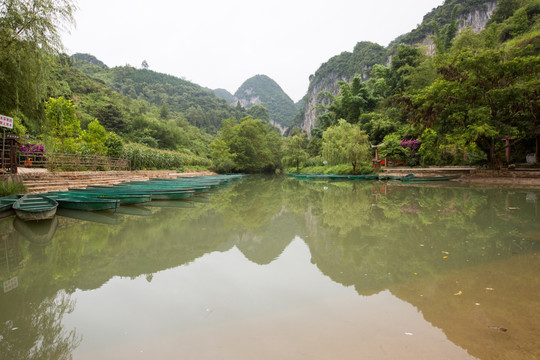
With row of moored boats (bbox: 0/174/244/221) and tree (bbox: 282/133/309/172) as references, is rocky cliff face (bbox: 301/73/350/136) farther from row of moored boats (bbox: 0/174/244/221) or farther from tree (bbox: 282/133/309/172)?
row of moored boats (bbox: 0/174/244/221)

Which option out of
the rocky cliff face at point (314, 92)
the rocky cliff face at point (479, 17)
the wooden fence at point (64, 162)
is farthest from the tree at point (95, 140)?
the rocky cliff face at point (314, 92)

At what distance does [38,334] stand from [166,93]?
289ft

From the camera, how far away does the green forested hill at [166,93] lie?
225 ft

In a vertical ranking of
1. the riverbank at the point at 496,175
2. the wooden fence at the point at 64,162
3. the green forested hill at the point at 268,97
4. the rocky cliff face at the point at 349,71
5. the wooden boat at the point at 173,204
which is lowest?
the wooden boat at the point at 173,204

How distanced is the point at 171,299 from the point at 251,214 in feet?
15.7

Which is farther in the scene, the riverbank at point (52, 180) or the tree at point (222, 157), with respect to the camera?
the tree at point (222, 157)

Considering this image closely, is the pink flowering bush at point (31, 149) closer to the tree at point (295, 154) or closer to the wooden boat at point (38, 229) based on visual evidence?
the wooden boat at point (38, 229)

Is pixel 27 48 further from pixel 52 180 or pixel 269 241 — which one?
pixel 269 241

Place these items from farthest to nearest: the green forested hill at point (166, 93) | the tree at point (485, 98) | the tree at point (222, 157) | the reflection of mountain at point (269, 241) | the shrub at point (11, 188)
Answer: the green forested hill at point (166, 93)
the tree at point (222, 157)
the tree at point (485, 98)
the shrub at point (11, 188)
the reflection of mountain at point (269, 241)

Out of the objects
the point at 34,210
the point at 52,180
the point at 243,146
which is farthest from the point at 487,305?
the point at 243,146

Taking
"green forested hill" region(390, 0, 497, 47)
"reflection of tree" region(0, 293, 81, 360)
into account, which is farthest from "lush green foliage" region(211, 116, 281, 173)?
"green forested hill" region(390, 0, 497, 47)

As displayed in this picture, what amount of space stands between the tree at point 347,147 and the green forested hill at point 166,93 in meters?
47.5

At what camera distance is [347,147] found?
19578 millimetres

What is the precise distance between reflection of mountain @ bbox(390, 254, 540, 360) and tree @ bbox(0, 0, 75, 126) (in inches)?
372
